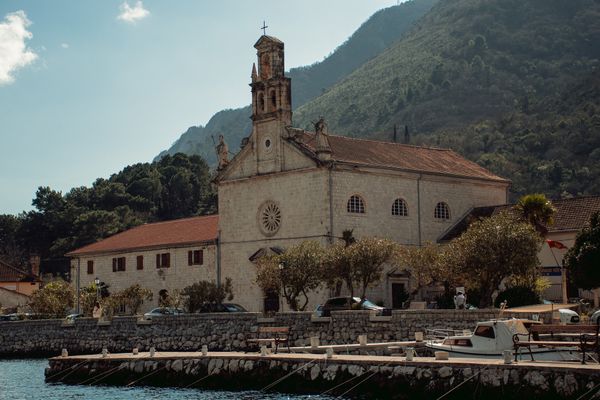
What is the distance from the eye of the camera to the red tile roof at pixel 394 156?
60.4 m

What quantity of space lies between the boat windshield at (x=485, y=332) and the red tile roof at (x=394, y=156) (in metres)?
26.2

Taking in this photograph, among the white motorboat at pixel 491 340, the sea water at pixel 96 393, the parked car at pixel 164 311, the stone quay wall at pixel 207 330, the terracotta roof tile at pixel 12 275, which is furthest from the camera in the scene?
the terracotta roof tile at pixel 12 275

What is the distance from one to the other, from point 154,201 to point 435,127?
88.9m

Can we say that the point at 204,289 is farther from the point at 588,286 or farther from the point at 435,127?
the point at 435,127

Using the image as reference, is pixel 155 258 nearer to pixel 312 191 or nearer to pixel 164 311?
pixel 164 311

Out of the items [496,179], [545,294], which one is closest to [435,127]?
[496,179]

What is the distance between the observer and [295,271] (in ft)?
173

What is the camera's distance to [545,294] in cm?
5638

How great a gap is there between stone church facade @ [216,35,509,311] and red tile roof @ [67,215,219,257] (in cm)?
374

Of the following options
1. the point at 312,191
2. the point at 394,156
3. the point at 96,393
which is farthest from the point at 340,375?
the point at 394,156

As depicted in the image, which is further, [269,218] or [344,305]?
[269,218]

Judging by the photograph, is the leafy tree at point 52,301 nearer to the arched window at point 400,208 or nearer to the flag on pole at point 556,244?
the arched window at point 400,208

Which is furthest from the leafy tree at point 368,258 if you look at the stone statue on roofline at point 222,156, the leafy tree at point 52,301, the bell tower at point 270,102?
the leafy tree at point 52,301

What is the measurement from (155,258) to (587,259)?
110 feet
